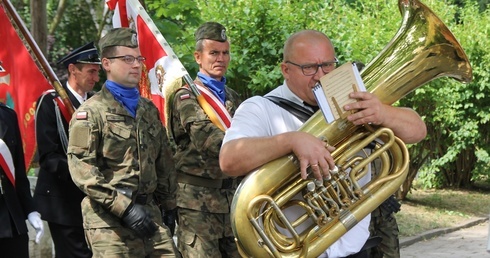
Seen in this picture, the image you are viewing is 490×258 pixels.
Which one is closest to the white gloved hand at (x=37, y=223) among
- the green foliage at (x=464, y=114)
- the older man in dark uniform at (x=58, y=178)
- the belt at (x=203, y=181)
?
the older man in dark uniform at (x=58, y=178)

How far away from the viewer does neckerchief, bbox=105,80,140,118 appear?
5574 mm

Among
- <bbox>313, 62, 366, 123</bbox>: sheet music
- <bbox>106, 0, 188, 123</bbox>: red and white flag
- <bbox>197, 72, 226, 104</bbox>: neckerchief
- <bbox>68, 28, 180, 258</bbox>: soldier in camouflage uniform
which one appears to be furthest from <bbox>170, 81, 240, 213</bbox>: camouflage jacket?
<bbox>313, 62, 366, 123</bbox>: sheet music

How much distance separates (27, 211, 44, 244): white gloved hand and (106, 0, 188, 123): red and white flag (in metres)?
1.33

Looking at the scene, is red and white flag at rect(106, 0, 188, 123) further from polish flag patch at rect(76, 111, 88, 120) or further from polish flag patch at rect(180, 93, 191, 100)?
polish flag patch at rect(76, 111, 88, 120)

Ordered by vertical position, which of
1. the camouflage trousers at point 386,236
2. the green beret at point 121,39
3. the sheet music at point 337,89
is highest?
the green beret at point 121,39

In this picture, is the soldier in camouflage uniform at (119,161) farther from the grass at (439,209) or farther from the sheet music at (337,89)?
the grass at (439,209)

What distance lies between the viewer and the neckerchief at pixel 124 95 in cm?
557

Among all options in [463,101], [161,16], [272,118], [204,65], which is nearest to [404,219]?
[463,101]

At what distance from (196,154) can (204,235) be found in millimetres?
546

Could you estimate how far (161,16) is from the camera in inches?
339

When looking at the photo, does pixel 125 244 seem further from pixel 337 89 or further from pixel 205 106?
pixel 337 89

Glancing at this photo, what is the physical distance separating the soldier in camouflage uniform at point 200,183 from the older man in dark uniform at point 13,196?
1.03 meters

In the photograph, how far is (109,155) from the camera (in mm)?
5422

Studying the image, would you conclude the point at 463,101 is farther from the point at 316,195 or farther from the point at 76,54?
the point at 316,195
